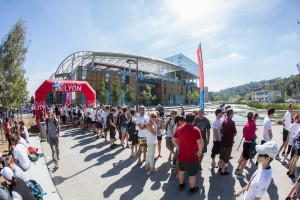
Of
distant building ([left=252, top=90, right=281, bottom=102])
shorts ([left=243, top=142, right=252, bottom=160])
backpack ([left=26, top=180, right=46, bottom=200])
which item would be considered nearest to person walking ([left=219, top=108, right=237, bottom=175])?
shorts ([left=243, top=142, right=252, bottom=160])

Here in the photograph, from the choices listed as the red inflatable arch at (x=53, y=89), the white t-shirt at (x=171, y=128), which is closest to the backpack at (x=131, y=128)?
the white t-shirt at (x=171, y=128)

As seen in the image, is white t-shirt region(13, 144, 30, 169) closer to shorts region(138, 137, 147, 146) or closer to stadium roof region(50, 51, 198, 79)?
shorts region(138, 137, 147, 146)

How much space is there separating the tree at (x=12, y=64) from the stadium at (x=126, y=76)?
1302cm

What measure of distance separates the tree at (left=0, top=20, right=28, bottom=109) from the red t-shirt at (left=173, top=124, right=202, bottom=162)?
11980mm

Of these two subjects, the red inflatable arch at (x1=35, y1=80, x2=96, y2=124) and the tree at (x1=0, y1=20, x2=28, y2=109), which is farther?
the red inflatable arch at (x1=35, y1=80, x2=96, y2=124)

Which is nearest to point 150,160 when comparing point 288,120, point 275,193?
point 275,193

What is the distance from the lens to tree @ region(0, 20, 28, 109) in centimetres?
1218

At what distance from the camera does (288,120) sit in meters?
7.24

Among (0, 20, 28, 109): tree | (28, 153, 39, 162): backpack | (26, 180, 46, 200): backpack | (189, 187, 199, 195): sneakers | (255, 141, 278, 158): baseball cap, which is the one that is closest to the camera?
(255, 141, 278, 158): baseball cap

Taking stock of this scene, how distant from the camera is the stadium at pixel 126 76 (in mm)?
38812

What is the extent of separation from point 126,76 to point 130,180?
40.4 m

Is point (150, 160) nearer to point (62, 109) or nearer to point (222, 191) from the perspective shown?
point (222, 191)

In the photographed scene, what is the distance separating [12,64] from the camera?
12.4 meters

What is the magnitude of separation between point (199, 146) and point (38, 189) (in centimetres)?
367
